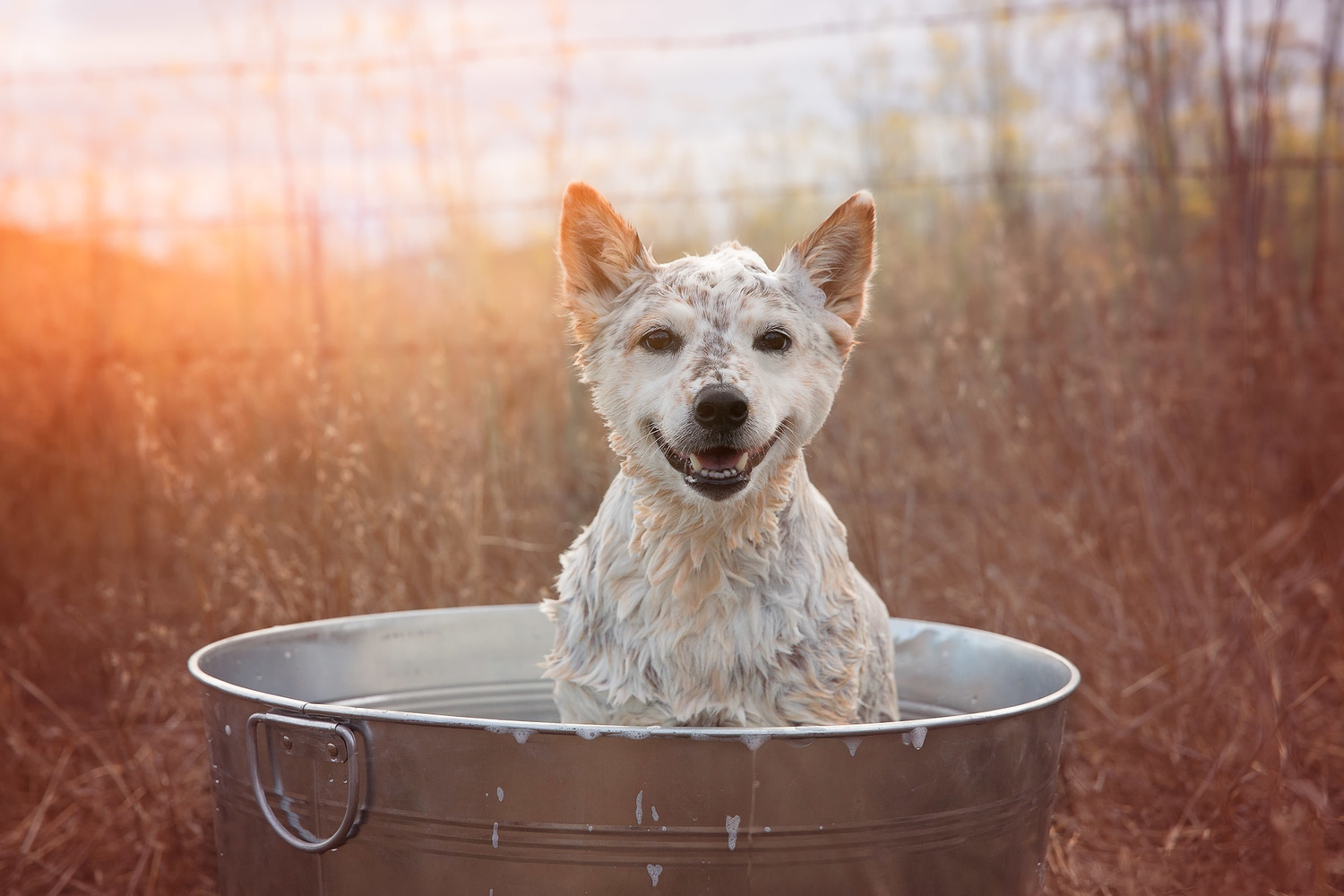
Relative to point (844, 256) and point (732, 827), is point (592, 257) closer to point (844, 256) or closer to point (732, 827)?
point (844, 256)

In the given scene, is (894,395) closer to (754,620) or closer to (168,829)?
(754,620)

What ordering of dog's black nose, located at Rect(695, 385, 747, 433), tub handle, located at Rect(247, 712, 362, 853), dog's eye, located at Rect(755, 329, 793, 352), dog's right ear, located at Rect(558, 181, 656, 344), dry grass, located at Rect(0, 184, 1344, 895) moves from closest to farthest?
tub handle, located at Rect(247, 712, 362, 853)
dog's black nose, located at Rect(695, 385, 747, 433)
dog's eye, located at Rect(755, 329, 793, 352)
dog's right ear, located at Rect(558, 181, 656, 344)
dry grass, located at Rect(0, 184, 1344, 895)

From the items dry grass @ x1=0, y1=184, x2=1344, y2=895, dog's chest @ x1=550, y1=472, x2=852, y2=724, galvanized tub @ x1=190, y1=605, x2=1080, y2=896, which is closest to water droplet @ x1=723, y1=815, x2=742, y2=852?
galvanized tub @ x1=190, y1=605, x2=1080, y2=896

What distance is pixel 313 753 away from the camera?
7.31 ft

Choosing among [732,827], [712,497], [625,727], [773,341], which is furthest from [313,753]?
[773,341]

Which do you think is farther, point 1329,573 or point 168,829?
point 1329,573

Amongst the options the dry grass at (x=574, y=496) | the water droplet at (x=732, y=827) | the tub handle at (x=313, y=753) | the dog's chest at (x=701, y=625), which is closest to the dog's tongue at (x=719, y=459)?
the dog's chest at (x=701, y=625)

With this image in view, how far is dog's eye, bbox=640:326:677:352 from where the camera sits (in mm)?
2693

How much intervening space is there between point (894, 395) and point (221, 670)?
3.53 m

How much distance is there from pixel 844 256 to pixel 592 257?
638 mm

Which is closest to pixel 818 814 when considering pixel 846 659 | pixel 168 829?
pixel 846 659

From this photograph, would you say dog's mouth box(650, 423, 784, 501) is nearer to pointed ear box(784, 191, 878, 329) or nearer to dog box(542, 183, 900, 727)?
dog box(542, 183, 900, 727)

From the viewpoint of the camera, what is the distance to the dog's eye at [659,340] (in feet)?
8.84

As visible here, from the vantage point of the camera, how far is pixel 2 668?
4.14m
